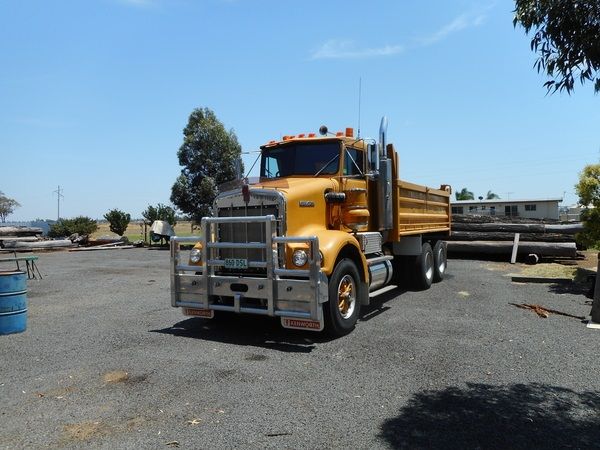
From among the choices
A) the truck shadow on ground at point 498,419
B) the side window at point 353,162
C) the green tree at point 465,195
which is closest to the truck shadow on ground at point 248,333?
the truck shadow on ground at point 498,419

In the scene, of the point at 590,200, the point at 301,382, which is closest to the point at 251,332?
the point at 301,382

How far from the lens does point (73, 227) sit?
34.2 m

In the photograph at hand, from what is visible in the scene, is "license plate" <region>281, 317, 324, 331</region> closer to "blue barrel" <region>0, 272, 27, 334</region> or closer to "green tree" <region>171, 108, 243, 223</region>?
"blue barrel" <region>0, 272, 27, 334</region>

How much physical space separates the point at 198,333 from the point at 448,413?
13.2ft

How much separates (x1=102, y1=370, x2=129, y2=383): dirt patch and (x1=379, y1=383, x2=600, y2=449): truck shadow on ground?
2742mm

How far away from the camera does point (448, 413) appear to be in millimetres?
4047

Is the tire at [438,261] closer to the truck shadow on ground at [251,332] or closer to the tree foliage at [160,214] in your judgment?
the truck shadow on ground at [251,332]

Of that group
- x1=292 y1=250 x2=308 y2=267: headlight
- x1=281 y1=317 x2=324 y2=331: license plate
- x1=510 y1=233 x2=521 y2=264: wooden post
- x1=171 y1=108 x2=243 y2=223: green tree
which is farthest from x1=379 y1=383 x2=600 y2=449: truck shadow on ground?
x1=171 y1=108 x2=243 y2=223: green tree

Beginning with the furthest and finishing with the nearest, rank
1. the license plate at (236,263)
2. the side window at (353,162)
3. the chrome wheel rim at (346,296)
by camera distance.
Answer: the side window at (353,162), the chrome wheel rim at (346,296), the license plate at (236,263)

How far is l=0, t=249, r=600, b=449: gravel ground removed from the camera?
3.71 meters

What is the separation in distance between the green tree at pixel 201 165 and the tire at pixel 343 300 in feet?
67.9

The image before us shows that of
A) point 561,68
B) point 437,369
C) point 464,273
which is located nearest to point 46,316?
point 437,369

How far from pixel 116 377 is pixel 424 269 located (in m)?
7.34

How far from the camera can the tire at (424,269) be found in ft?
34.6
